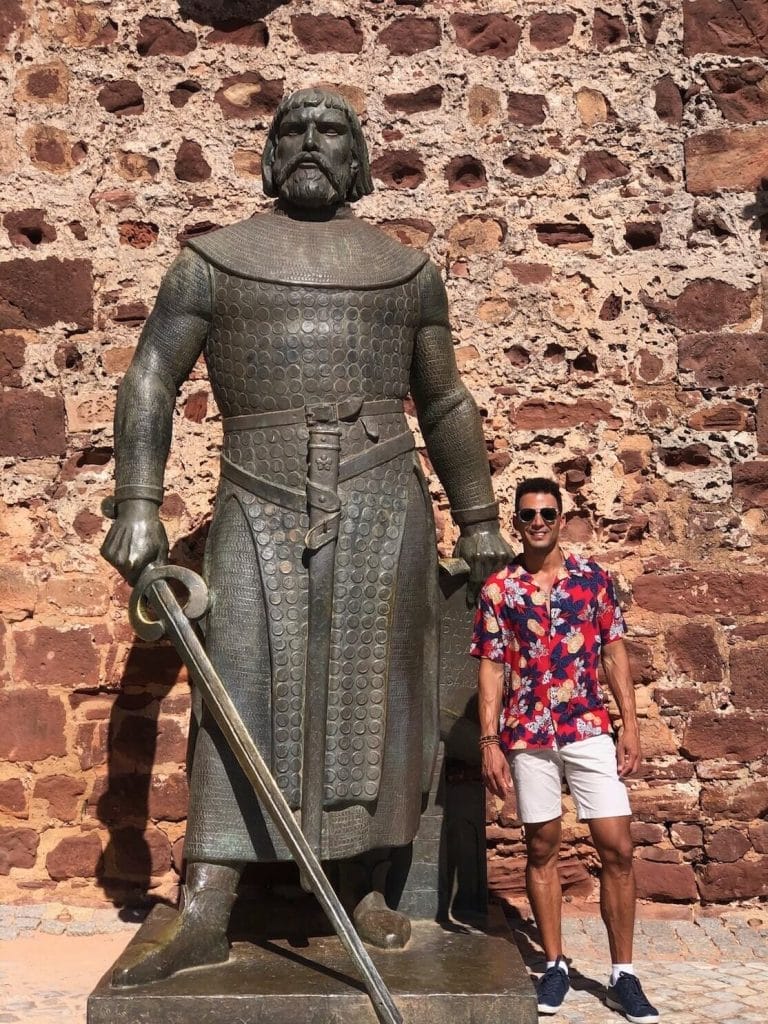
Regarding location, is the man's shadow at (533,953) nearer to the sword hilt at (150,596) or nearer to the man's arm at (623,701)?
the man's arm at (623,701)

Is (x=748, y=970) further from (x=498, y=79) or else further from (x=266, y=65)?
(x=266, y=65)

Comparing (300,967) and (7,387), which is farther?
(7,387)

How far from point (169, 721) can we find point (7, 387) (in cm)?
133

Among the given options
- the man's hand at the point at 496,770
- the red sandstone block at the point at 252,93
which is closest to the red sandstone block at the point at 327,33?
the red sandstone block at the point at 252,93

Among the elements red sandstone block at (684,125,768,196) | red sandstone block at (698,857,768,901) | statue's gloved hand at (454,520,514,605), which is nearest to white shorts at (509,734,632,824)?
statue's gloved hand at (454,520,514,605)

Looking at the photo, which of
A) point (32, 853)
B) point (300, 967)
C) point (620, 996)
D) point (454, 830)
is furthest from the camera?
point (32, 853)

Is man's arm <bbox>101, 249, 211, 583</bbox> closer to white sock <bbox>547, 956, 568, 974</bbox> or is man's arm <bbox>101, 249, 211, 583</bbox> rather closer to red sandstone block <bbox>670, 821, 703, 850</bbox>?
white sock <bbox>547, 956, 568, 974</bbox>

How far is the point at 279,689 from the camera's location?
131 inches

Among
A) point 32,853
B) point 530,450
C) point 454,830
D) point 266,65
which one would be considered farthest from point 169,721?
point 266,65

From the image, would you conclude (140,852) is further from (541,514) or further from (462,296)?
(462,296)

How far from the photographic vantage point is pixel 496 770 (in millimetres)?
3646

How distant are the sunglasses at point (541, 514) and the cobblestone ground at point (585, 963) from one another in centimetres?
130

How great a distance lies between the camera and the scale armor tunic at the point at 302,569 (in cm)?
333

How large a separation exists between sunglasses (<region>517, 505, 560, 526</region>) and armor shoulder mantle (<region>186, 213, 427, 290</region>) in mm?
719
